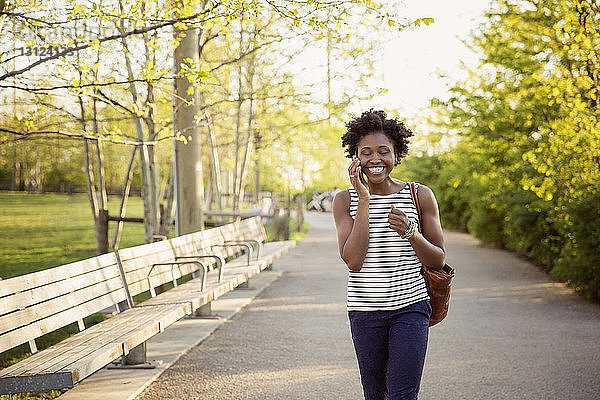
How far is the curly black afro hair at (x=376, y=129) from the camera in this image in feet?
11.3

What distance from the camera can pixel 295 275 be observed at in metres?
13.1

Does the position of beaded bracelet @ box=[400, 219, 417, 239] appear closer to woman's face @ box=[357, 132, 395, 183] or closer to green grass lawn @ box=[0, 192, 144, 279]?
woman's face @ box=[357, 132, 395, 183]

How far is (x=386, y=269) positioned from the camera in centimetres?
320

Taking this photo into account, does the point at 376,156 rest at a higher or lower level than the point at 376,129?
lower

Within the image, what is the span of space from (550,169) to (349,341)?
14.6 ft

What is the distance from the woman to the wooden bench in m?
1.67

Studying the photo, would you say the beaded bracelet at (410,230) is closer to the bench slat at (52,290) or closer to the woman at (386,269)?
the woman at (386,269)

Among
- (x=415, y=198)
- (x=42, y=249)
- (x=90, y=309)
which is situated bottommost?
(x=42, y=249)

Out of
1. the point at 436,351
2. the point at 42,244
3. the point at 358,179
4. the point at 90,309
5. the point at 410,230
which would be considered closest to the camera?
the point at 410,230

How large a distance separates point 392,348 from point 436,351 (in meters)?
3.84

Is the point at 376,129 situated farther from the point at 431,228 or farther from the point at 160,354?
the point at 160,354

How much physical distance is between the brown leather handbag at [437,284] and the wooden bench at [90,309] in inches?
76.2

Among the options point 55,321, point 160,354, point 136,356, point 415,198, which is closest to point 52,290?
point 55,321

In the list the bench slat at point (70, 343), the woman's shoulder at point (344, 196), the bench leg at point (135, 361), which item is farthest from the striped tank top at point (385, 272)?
the bench leg at point (135, 361)
